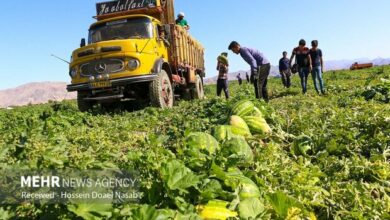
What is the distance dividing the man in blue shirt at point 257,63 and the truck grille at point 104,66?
2.95 m

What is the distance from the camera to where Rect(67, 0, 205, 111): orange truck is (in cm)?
1142

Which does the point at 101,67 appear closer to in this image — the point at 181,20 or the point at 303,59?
the point at 181,20

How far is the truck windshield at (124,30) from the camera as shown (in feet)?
40.3

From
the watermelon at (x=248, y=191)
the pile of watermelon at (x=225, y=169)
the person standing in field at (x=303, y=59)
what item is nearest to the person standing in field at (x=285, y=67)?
the person standing in field at (x=303, y=59)

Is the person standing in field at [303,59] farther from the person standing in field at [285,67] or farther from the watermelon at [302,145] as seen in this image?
the watermelon at [302,145]

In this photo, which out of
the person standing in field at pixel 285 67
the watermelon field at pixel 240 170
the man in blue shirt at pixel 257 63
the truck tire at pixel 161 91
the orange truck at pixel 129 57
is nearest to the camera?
the watermelon field at pixel 240 170

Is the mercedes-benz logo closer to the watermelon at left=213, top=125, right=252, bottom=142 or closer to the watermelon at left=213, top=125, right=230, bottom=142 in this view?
the watermelon at left=213, top=125, right=252, bottom=142

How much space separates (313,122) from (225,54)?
8.95 meters

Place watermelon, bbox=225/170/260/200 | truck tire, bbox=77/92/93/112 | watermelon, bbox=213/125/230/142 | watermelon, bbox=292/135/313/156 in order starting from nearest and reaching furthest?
watermelon, bbox=225/170/260/200 < watermelon, bbox=213/125/230/142 < watermelon, bbox=292/135/313/156 < truck tire, bbox=77/92/93/112

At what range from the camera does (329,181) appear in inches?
153

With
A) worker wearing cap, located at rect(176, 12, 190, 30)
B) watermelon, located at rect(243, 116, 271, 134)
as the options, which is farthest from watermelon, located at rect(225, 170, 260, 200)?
worker wearing cap, located at rect(176, 12, 190, 30)

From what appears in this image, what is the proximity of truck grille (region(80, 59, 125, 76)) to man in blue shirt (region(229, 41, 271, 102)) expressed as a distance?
2951mm

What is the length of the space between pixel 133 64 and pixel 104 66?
79cm

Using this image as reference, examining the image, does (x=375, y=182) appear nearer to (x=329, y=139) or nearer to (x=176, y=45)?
(x=329, y=139)
